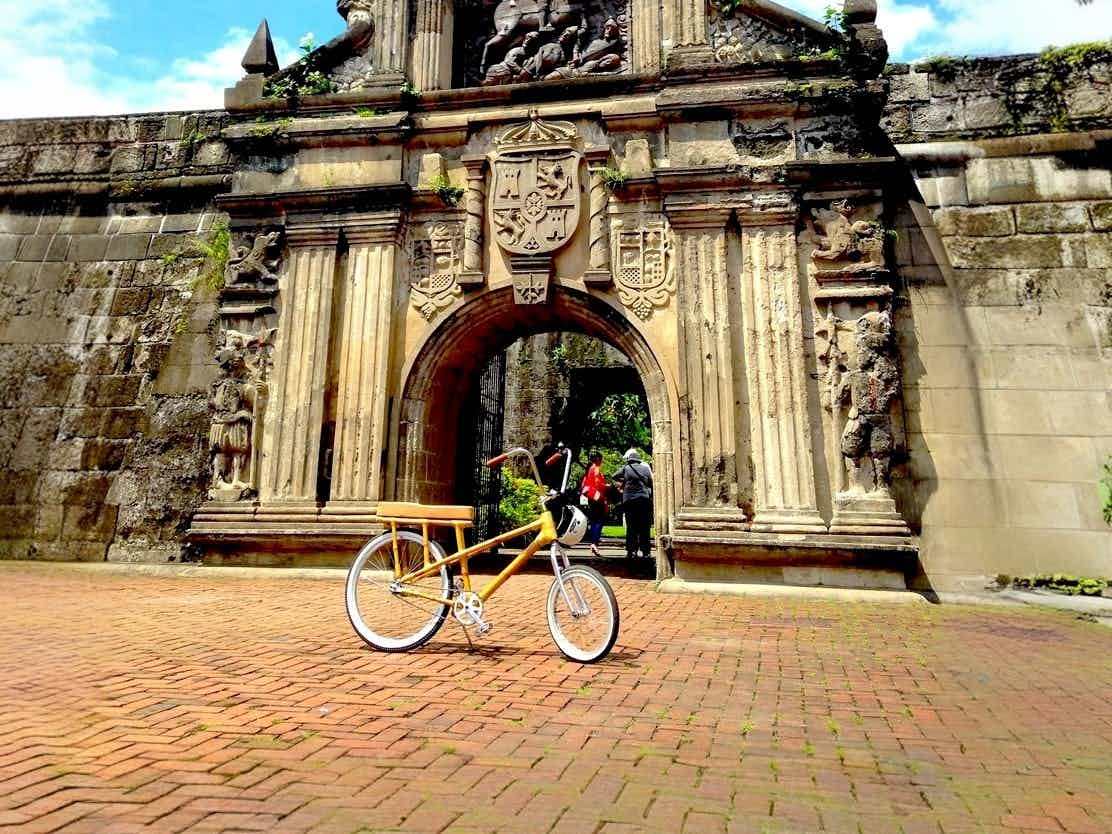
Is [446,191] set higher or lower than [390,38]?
lower

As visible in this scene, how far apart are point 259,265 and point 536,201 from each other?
3.87m

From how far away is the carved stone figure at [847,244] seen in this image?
8289 millimetres

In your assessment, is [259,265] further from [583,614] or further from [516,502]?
[516,502]

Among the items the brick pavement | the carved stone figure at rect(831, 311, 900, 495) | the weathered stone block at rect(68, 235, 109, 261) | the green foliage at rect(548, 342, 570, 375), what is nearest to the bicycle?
the brick pavement

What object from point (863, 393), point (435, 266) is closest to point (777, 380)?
point (863, 393)

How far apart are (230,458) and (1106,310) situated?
1097 cm

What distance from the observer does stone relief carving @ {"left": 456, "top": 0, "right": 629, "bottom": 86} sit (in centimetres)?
988

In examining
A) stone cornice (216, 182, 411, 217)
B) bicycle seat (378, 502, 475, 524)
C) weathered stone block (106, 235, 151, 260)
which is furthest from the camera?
weathered stone block (106, 235, 151, 260)

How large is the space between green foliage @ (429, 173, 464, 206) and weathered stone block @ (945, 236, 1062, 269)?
20.9 feet

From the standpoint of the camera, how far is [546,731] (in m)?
3.05

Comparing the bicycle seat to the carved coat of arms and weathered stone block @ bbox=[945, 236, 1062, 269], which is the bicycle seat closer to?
the carved coat of arms

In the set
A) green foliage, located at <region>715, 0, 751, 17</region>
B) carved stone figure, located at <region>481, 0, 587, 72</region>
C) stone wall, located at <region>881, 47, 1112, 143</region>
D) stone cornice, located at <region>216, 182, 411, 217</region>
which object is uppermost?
carved stone figure, located at <region>481, 0, 587, 72</region>

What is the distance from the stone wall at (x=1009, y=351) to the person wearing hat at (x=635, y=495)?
3.96 metres

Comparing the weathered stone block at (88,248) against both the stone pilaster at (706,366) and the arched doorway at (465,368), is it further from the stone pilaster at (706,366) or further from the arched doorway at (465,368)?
the stone pilaster at (706,366)
